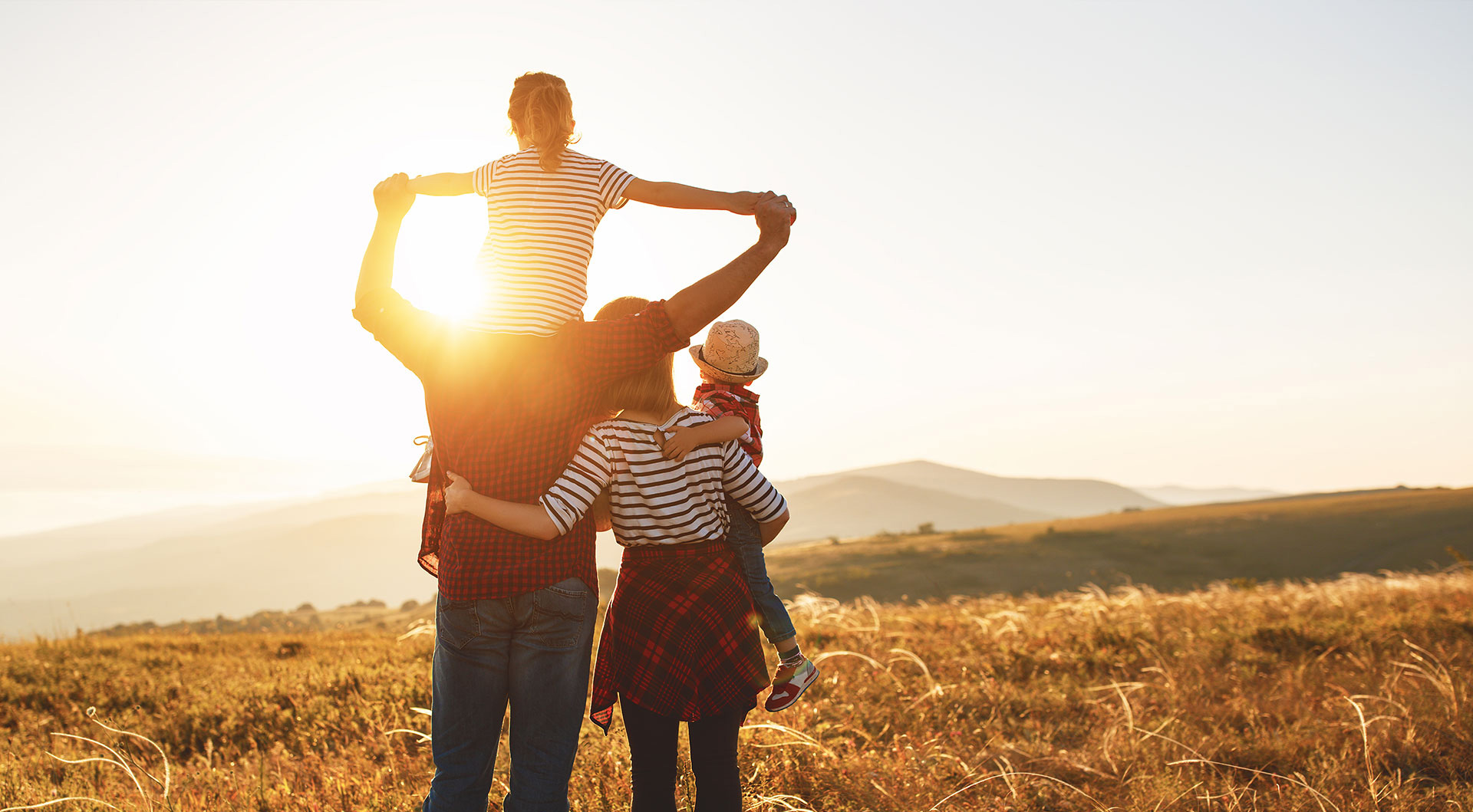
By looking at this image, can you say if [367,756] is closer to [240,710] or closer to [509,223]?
[240,710]

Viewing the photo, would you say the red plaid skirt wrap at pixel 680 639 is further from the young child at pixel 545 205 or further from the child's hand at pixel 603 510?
the young child at pixel 545 205

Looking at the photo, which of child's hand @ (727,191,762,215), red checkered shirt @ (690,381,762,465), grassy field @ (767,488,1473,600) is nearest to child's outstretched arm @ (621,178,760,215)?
child's hand @ (727,191,762,215)

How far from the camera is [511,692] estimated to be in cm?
250

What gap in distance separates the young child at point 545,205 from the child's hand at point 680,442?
54cm

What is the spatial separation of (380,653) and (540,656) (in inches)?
247

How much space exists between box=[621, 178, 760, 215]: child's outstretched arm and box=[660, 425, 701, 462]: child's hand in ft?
2.54

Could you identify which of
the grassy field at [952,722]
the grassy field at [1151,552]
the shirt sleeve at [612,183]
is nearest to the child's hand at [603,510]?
the shirt sleeve at [612,183]

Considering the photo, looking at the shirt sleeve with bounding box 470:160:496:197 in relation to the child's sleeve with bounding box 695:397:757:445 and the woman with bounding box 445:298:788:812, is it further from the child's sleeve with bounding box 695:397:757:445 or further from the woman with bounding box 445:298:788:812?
the child's sleeve with bounding box 695:397:757:445

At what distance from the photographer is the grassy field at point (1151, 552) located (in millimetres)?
34719

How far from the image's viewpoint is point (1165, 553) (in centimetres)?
4284

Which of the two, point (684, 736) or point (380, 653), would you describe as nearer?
point (684, 736)

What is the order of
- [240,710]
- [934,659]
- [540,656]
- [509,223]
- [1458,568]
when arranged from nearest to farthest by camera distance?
[540,656], [509,223], [240,710], [934,659], [1458,568]

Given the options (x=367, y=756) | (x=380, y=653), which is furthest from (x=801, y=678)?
(x=380, y=653)

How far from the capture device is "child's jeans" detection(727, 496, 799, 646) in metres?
3.08
